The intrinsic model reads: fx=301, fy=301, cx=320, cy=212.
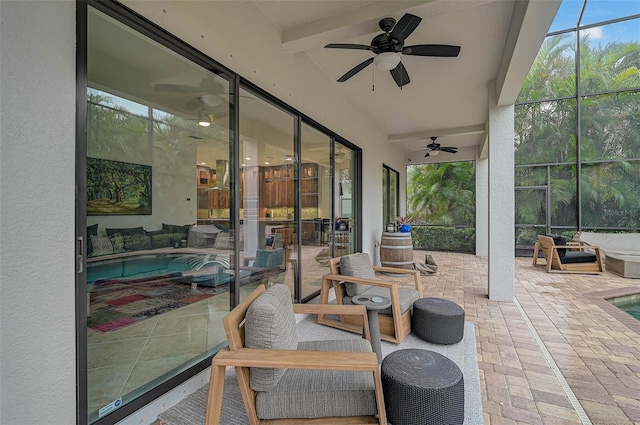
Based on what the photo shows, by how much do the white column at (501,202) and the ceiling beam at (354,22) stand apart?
2318 millimetres

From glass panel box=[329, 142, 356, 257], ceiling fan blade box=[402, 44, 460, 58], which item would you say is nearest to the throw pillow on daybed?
ceiling fan blade box=[402, 44, 460, 58]

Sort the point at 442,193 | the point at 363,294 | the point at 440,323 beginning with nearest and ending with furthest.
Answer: the point at 440,323 < the point at 363,294 < the point at 442,193

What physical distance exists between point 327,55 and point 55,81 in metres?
2.89

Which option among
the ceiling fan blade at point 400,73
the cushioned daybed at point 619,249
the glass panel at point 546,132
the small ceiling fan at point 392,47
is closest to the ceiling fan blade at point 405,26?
the small ceiling fan at point 392,47

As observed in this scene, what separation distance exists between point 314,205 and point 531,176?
6.91m

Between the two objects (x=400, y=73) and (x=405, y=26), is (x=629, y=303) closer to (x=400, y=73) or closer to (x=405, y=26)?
(x=400, y=73)

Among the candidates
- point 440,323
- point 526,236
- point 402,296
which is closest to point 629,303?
point 440,323

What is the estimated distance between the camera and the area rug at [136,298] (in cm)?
178

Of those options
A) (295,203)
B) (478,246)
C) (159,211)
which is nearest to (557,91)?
(478,246)

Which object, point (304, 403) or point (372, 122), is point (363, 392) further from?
point (372, 122)

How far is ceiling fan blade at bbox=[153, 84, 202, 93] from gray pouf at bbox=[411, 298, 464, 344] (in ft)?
9.18

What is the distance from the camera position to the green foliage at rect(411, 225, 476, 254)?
897cm

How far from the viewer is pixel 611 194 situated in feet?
23.3

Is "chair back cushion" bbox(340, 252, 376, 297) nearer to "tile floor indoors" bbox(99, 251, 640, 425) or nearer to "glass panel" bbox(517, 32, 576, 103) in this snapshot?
"tile floor indoors" bbox(99, 251, 640, 425)
